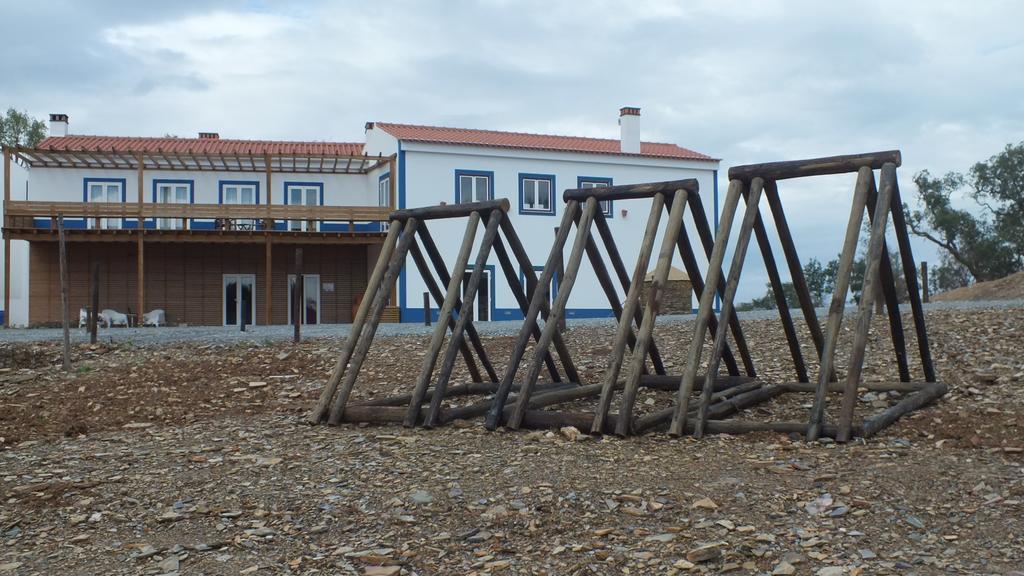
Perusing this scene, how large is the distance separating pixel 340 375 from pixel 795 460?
161 inches

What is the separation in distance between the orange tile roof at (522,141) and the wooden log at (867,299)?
23.7 meters

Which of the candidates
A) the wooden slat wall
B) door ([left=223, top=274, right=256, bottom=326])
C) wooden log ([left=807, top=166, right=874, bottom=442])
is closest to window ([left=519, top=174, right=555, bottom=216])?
the wooden slat wall

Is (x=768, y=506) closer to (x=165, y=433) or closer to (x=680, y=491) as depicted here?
(x=680, y=491)

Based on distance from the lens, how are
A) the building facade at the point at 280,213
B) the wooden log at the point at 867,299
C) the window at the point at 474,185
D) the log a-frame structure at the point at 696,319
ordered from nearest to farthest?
the wooden log at the point at 867,299 → the log a-frame structure at the point at 696,319 → the building facade at the point at 280,213 → the window at the point at 474,185

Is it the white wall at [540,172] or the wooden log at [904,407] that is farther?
the white wall at [540,172]

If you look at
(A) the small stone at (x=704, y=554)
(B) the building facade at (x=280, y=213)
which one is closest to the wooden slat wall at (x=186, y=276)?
(B) the building facade at (x=280, y=213)

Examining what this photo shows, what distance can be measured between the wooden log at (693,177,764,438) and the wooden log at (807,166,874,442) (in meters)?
0.77

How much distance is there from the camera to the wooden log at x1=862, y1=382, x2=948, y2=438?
6770 millimetres

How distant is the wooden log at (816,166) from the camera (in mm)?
7355

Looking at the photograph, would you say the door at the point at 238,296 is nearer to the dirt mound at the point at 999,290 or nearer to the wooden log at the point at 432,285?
the wooden log at the point at 432,285

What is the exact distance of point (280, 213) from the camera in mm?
29844

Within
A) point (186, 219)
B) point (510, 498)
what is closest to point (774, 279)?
point (510, 498)

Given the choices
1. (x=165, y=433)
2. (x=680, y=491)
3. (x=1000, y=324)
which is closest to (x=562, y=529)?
(x=680, y=491)

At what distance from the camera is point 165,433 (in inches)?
322
